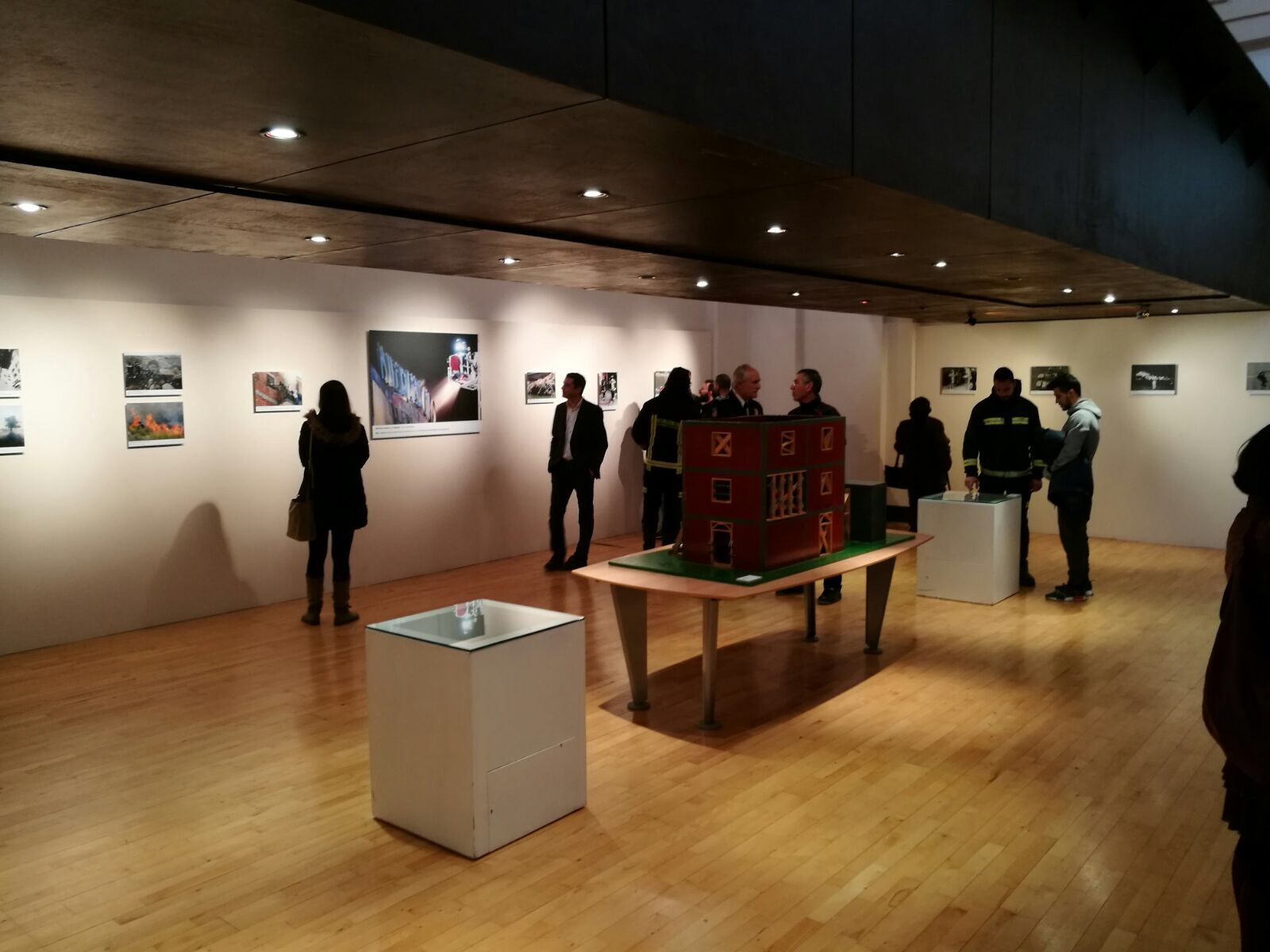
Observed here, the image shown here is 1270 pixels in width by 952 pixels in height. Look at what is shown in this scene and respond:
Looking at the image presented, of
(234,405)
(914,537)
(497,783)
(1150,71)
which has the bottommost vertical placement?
(497,783)

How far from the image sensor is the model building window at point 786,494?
218 inches

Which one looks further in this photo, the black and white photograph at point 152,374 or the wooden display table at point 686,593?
the black and white photograph at point 152,374

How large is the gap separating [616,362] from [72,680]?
6.68 metres

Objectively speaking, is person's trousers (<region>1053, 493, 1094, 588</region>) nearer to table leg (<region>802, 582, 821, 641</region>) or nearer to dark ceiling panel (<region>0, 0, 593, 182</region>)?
table leg (<region>802, 582, 821, 641</region>)

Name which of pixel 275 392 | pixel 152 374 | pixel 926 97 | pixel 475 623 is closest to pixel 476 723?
pixel 475 623

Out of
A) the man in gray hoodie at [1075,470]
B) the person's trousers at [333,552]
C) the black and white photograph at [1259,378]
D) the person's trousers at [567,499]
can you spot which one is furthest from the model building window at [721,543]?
the black and white photograph at [1259,378]

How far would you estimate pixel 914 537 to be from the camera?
6945 mm

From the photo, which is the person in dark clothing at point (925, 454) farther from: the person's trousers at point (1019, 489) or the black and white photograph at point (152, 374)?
the black and white photograph at point (152, 374)

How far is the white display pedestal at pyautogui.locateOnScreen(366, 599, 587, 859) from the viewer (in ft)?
12.5

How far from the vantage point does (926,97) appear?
174 inches

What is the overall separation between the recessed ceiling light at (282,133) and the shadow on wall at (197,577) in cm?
526

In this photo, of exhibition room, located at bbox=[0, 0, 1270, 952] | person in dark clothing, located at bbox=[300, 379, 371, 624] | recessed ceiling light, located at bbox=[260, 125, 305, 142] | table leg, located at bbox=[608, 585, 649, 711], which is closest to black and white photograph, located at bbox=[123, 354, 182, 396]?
exhibition room, located at bbox=[0, 0, 1270, 952]

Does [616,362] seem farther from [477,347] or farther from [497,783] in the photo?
[497,783]

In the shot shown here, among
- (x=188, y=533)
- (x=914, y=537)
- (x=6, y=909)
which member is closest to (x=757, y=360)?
(x=914, y=537)
